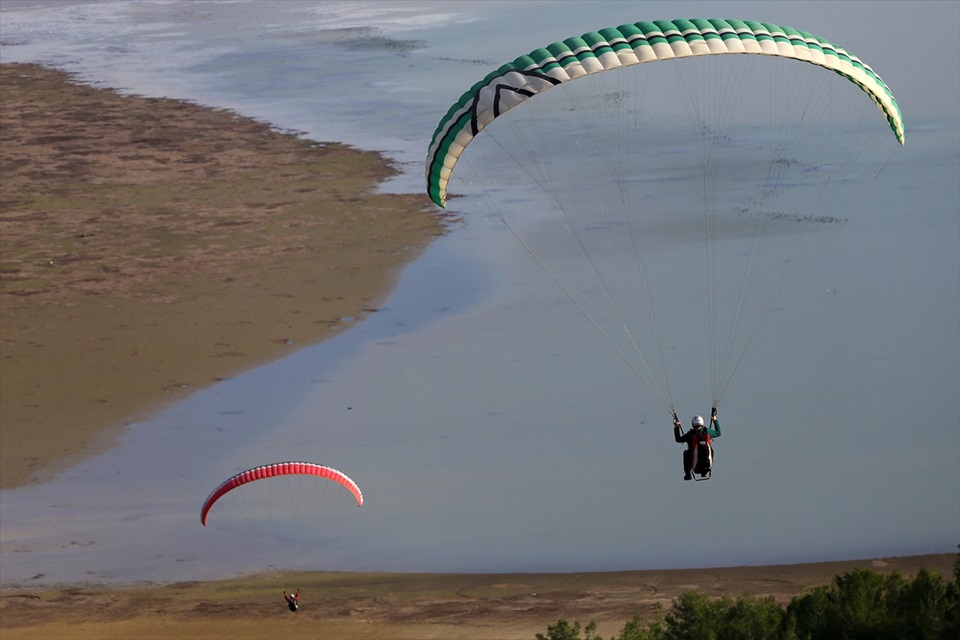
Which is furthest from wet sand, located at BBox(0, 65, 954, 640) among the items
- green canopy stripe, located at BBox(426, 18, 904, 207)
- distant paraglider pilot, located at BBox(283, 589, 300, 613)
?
green canopy stripe, located at BBox(426, 18, 904, 207)

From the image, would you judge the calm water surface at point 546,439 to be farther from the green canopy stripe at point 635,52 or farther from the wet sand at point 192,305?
the green canopy stripe at point 635,52

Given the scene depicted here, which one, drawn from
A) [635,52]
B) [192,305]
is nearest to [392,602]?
[635,52]

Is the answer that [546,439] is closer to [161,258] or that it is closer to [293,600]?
[293,600]

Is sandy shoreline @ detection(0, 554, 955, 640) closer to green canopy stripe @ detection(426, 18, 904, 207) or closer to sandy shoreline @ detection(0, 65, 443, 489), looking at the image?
sandy shoreline @ detection(0, 65, 443, 489)

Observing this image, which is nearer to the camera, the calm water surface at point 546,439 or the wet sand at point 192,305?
the wet sand at point 192,305

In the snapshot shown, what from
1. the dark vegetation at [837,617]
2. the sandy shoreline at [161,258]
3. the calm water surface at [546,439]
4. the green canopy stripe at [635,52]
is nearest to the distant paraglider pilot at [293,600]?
the calm water surface at [546,439]

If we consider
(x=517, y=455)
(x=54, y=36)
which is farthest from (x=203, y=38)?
(x=517, y=455)

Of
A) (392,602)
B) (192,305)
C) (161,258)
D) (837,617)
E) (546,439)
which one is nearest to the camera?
(837,617)
